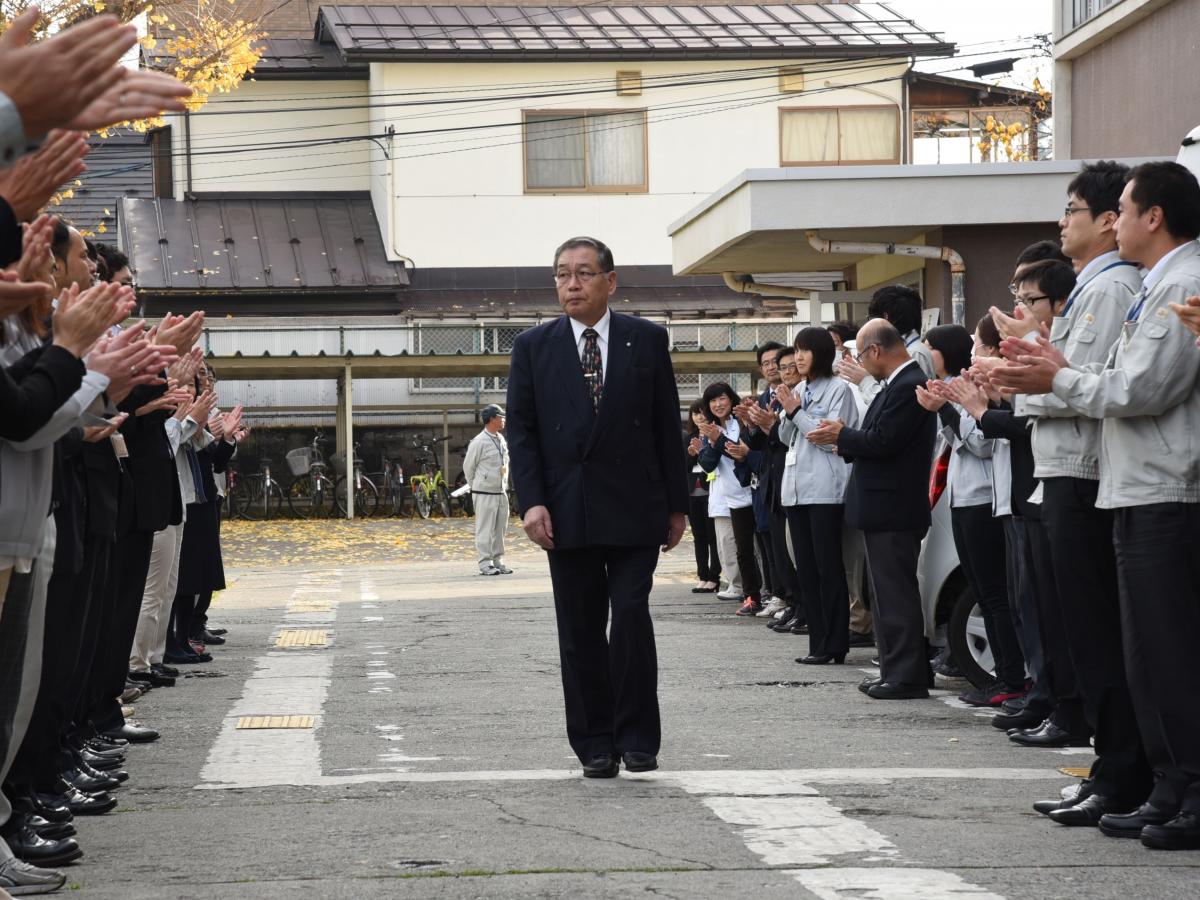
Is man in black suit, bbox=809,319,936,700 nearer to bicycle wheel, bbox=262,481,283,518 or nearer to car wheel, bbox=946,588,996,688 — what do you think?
car wheel, bbox=946,588,996,688

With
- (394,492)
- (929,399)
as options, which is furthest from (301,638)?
(394,492)

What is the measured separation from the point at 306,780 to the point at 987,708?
153 inches

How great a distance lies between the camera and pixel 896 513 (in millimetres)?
9719

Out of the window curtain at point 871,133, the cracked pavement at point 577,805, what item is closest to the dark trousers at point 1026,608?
the cracked pavement at point 577,805

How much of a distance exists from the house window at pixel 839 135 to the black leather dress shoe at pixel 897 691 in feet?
108

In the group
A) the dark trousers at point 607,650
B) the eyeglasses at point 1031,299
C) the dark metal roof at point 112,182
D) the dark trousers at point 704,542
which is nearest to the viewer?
the dark trousers at point 607,650

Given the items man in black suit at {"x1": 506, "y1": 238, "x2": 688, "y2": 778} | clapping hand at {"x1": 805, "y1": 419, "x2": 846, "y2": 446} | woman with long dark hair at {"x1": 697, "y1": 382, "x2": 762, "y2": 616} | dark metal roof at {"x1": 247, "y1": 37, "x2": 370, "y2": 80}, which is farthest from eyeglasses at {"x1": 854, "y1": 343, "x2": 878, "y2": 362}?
dark metal roof at {"x1": 247, "y1": 37, "x2": 370, "y2": 80}

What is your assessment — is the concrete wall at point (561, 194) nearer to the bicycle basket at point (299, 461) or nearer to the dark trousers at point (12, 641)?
the bicycle basket at point (299, 461)

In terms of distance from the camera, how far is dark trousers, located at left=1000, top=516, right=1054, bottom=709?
8.15m

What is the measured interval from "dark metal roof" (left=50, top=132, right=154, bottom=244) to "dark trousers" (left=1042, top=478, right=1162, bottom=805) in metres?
40.6

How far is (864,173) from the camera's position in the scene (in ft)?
54.4

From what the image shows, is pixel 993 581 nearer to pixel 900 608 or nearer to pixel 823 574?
pixel 900 608

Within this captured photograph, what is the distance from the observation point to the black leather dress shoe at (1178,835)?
218 inches

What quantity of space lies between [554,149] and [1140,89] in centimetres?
2493
